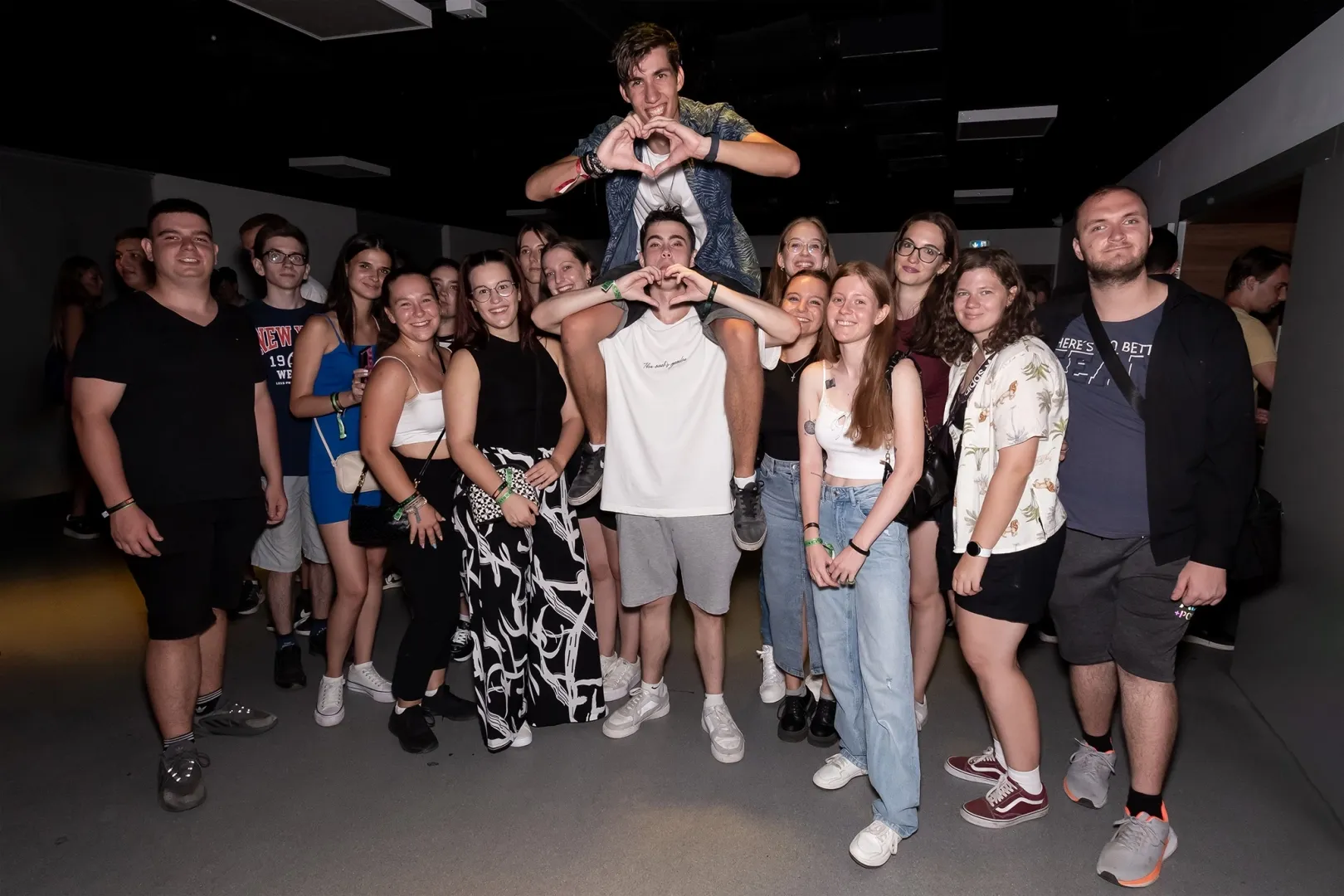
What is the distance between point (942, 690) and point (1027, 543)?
4.79ft

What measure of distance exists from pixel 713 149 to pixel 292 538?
8.47ft

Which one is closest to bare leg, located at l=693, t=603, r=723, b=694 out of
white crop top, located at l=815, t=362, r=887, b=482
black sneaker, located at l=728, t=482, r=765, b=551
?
black sneaker, located at l=728, t=482, r=765, b=551

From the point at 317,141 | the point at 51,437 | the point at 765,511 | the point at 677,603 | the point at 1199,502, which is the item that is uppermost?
the point at 317,141

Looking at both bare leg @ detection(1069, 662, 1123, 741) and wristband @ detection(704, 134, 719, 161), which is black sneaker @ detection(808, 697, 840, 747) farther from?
wristband @ detection(704, 134, 719, 161)

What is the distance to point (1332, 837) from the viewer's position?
97.3 inches

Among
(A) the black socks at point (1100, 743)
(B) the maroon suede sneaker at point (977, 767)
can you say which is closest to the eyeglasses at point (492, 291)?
(B) the maroon suede sneaker at point (977, 767)

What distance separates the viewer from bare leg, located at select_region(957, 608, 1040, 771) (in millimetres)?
2336

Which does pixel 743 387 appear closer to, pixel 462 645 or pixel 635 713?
pixel 635 713

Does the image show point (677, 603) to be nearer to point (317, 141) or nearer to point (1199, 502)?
point (1199, 502)

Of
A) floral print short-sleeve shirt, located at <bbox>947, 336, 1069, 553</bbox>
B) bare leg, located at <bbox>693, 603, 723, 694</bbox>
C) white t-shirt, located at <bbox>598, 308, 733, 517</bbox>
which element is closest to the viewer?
floral print short-sleeve shirt, located at <bbox>947, 336, 1069, 553</bbox>

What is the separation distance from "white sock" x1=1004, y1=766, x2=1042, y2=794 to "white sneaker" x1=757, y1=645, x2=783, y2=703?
3.48 ft

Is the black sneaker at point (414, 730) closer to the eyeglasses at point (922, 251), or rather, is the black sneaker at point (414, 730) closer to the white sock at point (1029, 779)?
the white sock at point (1029, 779)

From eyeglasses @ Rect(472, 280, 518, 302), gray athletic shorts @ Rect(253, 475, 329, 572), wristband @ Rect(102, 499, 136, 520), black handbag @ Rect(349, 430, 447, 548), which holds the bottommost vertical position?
gray athletic shorts @ Rect(253, 475, 329, 572)

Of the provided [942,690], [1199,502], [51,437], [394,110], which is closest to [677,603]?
[942,690]
